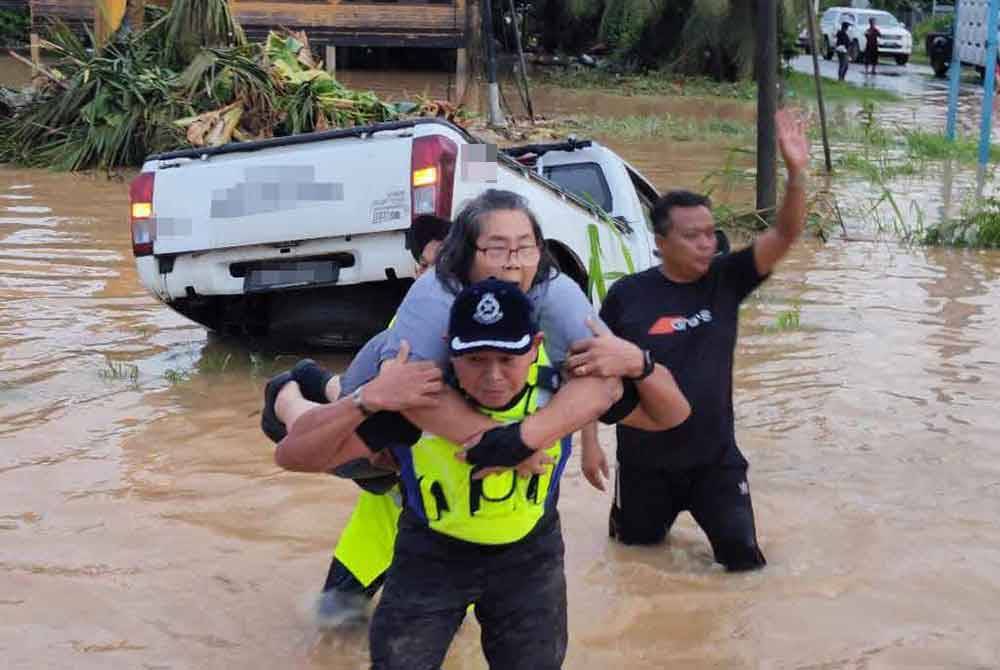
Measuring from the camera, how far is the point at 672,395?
135 inches

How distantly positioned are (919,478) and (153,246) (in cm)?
404

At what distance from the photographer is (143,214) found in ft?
25.2

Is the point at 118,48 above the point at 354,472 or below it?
above

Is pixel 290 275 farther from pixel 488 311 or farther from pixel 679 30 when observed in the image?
pixel 679 30

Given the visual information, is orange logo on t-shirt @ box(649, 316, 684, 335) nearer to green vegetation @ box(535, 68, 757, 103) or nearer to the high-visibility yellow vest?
the high-visibility yellow vest

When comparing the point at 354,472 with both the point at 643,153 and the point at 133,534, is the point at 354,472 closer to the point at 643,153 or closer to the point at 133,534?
the point at 133,534

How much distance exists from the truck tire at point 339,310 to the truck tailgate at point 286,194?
1.97 ft

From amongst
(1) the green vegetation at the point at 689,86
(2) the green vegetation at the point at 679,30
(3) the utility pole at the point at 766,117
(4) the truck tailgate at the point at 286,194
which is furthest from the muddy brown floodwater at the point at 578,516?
(2) the green vegetation at the point at 679,30

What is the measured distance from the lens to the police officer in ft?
10.7

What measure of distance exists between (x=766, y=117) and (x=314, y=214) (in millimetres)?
6398

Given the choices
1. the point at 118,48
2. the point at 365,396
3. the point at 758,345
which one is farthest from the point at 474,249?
the point at 118,48

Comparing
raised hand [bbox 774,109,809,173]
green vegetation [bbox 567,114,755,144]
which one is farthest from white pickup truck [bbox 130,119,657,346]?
green vegetation [bbox 567,114,755,144]

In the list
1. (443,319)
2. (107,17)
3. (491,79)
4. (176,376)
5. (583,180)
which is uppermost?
(107,17)

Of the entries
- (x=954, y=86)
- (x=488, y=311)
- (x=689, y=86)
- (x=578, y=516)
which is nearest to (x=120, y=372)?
(x=578, y=516)
